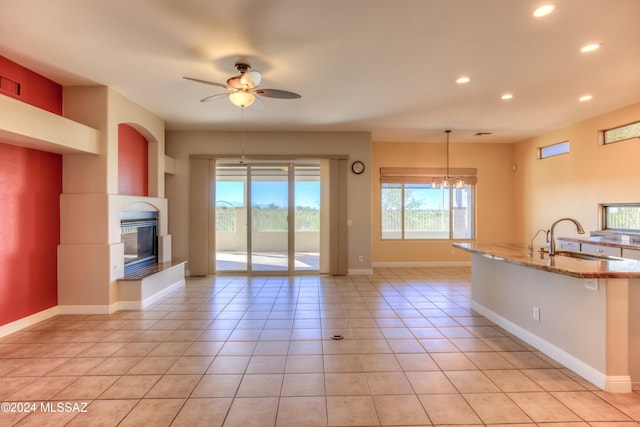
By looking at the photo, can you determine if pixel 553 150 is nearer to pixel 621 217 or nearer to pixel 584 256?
pixel 621 217

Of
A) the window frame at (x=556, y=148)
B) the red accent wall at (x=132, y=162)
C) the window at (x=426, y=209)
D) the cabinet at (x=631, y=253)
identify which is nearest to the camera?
the cabinet at (x=631, y=253)

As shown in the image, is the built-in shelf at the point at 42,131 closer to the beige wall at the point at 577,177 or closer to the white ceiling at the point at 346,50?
the white ceiling at the point at 346,50

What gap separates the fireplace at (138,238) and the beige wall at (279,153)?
0.74 m

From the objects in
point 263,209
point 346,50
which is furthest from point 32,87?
point 263,209

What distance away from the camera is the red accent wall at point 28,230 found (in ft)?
10.9

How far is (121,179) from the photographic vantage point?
4.62 meters

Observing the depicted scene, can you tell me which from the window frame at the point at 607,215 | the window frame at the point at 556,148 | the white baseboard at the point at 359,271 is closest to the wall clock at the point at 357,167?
the white baseboard at the point at 359,271

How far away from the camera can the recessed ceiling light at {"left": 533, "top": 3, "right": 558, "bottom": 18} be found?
7.63 ft

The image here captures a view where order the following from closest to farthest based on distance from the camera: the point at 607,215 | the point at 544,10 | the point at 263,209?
the point at 544,10 → the point at 607,215 → the point at 263,209

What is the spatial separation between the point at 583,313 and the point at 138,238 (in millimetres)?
5562

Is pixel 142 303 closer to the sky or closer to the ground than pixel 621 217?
closer to the ground

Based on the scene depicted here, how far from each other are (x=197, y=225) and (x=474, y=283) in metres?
4.93

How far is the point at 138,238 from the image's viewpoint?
4.95 meters

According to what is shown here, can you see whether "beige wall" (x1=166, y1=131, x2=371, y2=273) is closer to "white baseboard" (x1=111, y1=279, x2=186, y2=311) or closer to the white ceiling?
the white ceiling
